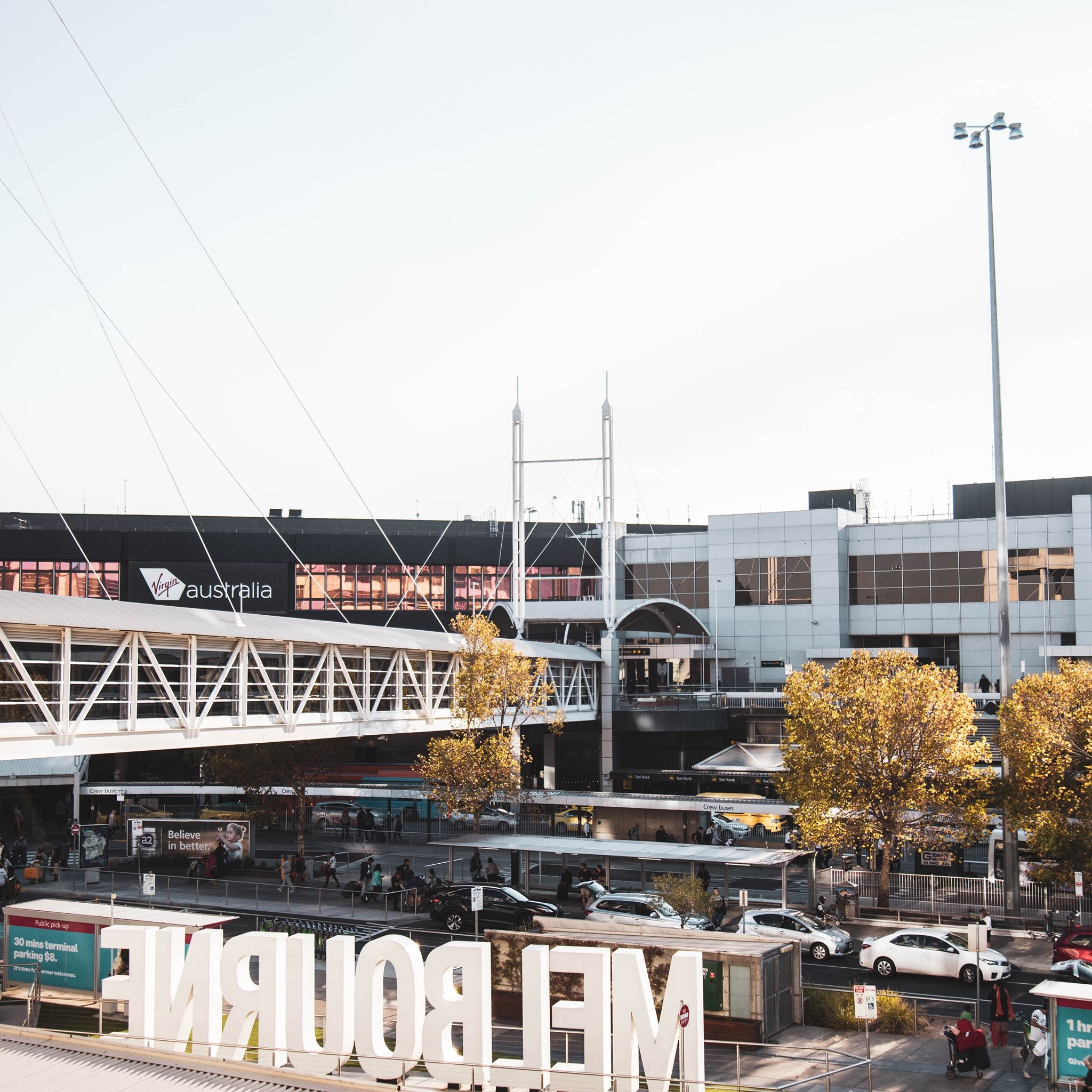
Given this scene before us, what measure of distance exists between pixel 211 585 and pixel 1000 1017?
236 feet

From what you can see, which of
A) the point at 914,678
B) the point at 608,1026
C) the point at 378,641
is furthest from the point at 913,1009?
the point at 378,641

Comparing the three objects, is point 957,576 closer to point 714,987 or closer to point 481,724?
point 481,724

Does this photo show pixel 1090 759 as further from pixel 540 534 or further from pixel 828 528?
pixel 540 534

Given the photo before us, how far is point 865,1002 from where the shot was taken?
22.5 meters

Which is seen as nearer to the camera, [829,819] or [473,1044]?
[473,1044]

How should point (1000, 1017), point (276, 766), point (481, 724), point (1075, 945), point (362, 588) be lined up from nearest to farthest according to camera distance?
point (1000, 1017) < point (1075, 945) < point (481, 724) < point (276, 766) < point (362, 588)

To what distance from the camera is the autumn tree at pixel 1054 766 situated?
32.4 meters

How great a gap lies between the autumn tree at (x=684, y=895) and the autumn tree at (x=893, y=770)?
402 centimetres

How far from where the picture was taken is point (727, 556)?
255 feet

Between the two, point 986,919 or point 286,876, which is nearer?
point 986,919

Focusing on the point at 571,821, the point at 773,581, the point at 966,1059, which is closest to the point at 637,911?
the point at 966,1059

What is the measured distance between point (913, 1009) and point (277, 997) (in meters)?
13.2

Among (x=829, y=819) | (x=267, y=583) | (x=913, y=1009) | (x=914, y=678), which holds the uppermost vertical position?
(x=267, y=583)

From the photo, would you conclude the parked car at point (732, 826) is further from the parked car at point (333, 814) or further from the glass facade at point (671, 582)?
the glass facade at point (671, 582)
